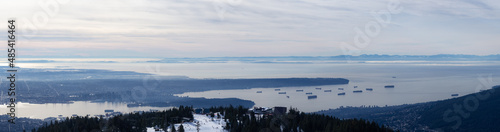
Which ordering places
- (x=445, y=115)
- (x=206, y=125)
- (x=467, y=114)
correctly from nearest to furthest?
(x=206, y=125) < (x=445, y=115) < (x=467, y=114)

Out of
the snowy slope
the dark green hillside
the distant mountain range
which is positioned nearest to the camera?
the snowy slope

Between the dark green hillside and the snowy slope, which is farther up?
the snowy slope

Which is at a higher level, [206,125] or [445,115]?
[206,125]

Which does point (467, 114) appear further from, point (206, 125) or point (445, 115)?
point (206, 125)

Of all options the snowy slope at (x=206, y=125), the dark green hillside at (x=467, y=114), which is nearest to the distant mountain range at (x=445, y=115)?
the dark green hillside at (x=467, y=114)

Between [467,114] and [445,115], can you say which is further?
[467,114]

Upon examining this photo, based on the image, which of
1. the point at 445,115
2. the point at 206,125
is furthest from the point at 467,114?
the point at 206,125

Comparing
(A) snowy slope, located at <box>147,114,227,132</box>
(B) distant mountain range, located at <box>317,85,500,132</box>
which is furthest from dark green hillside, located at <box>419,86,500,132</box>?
(A) snowy slope, located at <box>147,114,227,132</box>

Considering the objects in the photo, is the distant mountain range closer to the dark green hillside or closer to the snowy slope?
the dark green hillside

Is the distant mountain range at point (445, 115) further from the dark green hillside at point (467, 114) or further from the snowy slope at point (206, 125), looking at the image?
the snowy slope at point (206, 125)
